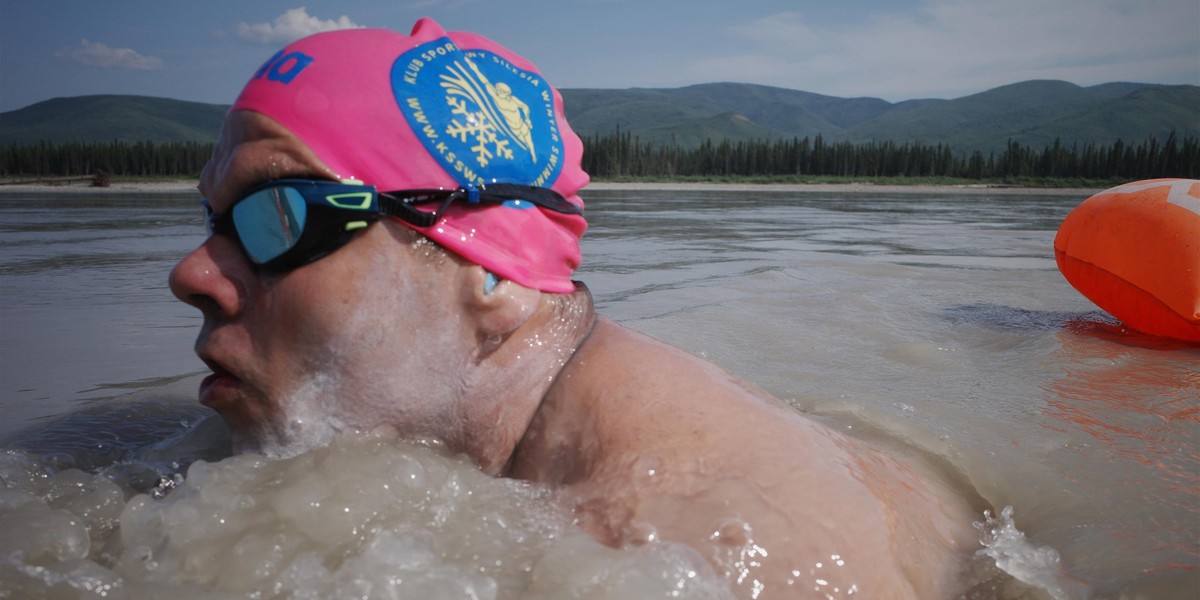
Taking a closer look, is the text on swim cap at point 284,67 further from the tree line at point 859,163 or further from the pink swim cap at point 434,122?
the tree line at point 859,163

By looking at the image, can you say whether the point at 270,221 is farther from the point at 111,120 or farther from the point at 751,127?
the point at 751,127

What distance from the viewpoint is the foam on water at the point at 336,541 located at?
1.36 metres

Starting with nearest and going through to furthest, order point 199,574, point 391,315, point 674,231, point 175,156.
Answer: point 199,574
point 391,315
point 674,231
point 175,156

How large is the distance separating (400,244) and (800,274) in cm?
581

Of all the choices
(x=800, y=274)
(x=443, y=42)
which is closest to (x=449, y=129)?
(x=443, y=42)

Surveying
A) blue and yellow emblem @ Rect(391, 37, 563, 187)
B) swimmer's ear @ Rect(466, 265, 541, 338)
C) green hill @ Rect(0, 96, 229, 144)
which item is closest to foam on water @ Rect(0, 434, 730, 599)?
swimmer's ear @ Rect(466, 265, 541, 338)

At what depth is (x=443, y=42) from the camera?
6.08 feet

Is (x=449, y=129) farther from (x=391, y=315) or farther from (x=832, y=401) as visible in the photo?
(x=832, y=401)

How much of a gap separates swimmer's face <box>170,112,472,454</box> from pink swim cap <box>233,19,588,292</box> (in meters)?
0.07

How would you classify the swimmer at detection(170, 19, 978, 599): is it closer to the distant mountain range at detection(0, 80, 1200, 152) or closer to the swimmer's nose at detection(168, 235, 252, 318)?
the swimmer's nose at detection(168, 235, 252, 318)

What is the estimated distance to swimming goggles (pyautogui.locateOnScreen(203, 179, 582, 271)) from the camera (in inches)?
65.3

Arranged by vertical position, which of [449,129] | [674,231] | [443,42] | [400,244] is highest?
[443,42]

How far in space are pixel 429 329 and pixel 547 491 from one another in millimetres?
419

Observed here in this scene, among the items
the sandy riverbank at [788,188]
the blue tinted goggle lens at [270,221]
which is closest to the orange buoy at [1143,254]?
the blue tinted goggle lens at [270,221]
